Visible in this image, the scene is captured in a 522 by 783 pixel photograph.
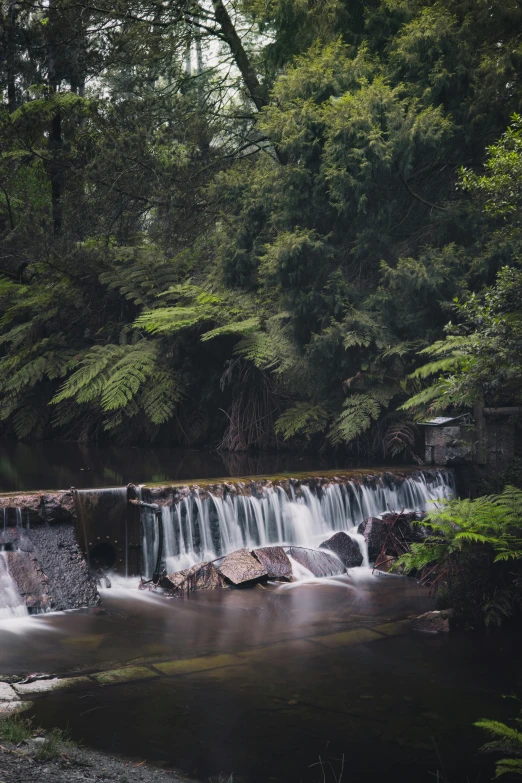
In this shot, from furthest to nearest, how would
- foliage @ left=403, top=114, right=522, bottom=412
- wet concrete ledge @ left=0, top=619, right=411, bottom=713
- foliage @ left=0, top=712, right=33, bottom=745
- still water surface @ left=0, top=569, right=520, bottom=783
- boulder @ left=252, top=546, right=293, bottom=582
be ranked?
boulder @ left=252, top=546, right=293, bottom=582
foliage @ left=403, top=114, right=522, bottom=412
wet concrete ledge @ left=0, top=619, right=411, bottom=713
still water surface @ left=0, top=569, right=520, bottom=783
foliage @ left=0, top=712, right=33, bottom=745

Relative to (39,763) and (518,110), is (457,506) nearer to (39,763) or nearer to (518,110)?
(39,763)

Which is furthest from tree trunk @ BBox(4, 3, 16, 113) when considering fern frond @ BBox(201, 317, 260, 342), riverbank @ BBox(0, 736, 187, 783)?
riverbank @ BBox(0, 736, 187, 783)

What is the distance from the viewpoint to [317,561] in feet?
34.2

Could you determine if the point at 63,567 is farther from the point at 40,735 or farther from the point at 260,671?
the point at 40,735

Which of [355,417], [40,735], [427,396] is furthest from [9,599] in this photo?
[355,417]

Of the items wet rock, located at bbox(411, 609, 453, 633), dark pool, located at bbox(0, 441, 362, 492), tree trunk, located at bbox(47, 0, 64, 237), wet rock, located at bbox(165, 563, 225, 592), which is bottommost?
wet rock, located at bbox(411, 609, 453, 633)

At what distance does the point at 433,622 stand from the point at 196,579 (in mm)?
2884

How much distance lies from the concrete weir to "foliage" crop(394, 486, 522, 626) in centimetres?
57

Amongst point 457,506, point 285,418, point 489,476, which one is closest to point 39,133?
point 285,418

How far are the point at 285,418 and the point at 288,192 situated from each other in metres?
4.31

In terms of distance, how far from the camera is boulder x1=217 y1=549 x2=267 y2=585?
9.62m

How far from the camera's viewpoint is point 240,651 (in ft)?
23.6

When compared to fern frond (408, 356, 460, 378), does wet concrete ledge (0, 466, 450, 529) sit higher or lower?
lower

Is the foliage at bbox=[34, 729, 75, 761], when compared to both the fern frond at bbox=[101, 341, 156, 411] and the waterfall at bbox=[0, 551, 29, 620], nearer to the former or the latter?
the waterfall at bbox=[0, 551, 29, 620]
